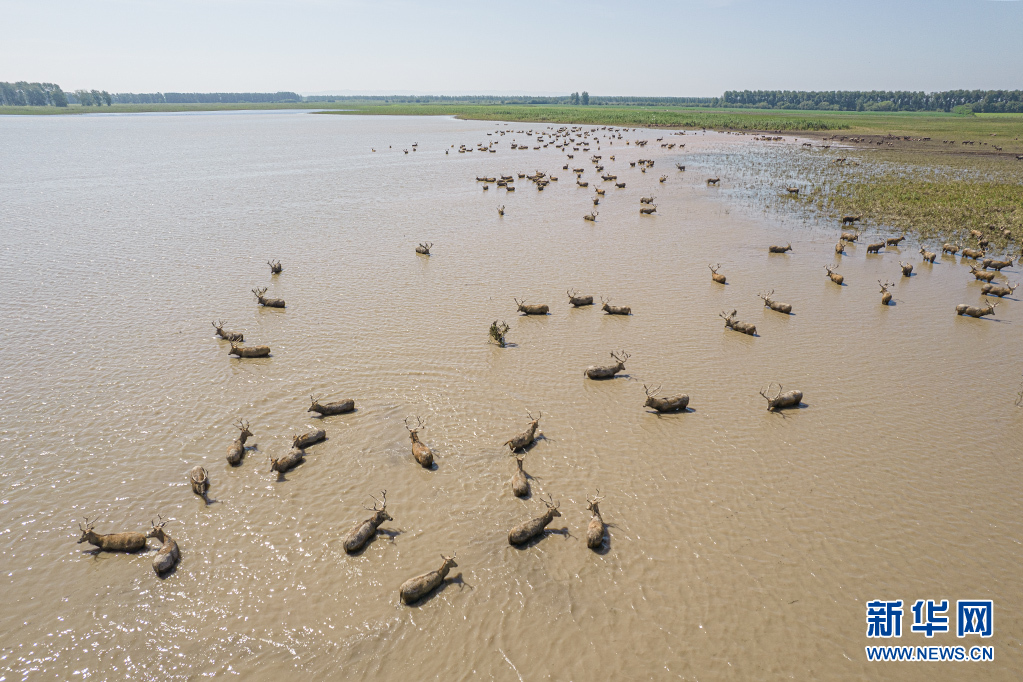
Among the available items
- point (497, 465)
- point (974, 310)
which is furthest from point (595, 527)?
point (974, 310)

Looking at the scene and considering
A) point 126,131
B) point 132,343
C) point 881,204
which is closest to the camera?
point 132,343


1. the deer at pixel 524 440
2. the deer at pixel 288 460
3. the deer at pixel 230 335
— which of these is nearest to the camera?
the deer at pixel 288 460

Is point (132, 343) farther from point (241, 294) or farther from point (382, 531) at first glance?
point (382, 531)

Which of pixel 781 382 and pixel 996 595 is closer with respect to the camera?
pixel 996 595

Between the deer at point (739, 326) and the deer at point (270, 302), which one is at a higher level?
the deer at point (270, 302)

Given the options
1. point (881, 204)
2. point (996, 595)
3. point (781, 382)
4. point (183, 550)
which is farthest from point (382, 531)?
point (881, 204)

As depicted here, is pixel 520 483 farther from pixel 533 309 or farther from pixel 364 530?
pixel 533 309

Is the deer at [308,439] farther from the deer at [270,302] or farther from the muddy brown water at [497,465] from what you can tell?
the deer at [270,302]

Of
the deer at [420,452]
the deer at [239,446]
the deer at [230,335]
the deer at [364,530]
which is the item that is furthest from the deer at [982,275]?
the deer at [230,335]
